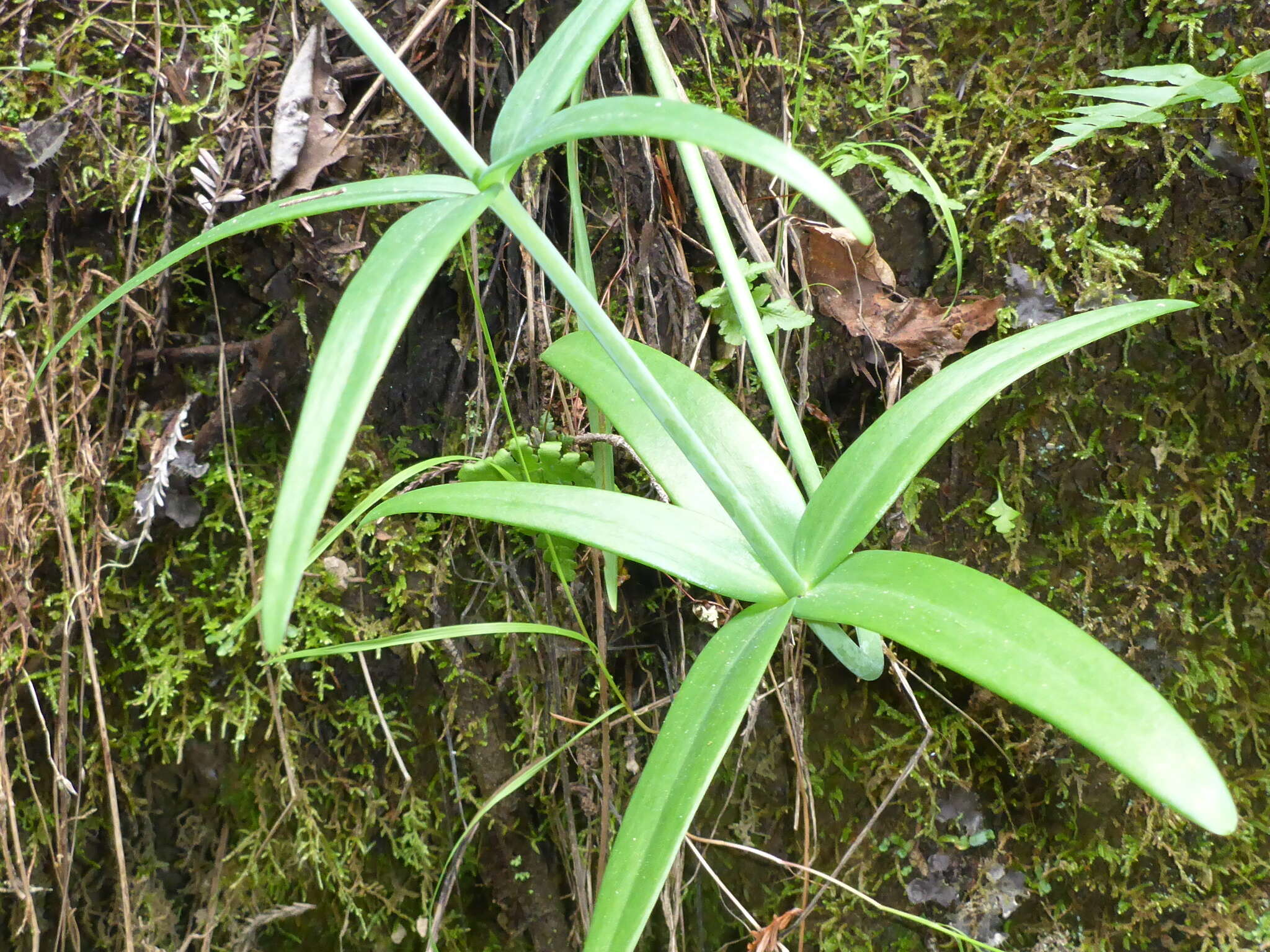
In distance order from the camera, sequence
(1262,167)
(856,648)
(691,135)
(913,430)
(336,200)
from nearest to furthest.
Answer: (691,135), (336,200), (913,430), (856,648), (1262,167)

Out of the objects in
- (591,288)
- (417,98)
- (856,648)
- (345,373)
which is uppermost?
(417,98)

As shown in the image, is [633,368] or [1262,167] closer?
[633,368]

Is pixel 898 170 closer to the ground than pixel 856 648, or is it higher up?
higher up

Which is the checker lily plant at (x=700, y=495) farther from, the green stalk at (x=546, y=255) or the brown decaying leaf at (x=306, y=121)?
the brown decaying leaf at (x=306, y=121)

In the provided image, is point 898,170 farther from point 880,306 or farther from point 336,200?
point 336,200

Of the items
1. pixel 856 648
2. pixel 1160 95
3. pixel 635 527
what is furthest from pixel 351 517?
pixel 1160 95

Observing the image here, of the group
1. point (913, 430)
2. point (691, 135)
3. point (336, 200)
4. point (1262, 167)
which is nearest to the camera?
point (691, 135)

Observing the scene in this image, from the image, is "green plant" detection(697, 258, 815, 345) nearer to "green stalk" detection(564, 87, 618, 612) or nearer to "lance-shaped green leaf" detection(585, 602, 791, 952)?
"green stalk" detection(564, 87, 618, 612)
